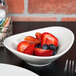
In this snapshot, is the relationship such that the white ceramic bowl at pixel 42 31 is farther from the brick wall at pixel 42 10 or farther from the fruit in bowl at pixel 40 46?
the brick wall at pixel 42 10

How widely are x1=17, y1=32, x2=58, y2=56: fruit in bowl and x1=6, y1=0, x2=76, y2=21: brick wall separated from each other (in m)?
0.37

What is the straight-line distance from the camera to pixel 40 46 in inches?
22.1

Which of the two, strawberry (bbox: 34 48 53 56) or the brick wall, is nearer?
strawberry (bbox: 34 48 53 56)

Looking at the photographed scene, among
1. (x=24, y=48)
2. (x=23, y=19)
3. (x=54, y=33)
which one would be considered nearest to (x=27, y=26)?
(x=23, y=19)

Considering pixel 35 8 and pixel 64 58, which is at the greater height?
pixel 35 8

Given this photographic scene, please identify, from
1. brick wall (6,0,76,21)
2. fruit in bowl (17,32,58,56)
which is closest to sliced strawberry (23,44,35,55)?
fruit in bowl (17,32,58,56)

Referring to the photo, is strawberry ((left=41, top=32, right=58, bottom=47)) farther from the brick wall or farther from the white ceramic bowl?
the brick wall

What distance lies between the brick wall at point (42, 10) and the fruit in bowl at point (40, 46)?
1.23 feet

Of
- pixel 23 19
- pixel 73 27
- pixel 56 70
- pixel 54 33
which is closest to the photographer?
pixel 56 70

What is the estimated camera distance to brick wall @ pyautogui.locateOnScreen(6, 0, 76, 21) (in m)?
0.92

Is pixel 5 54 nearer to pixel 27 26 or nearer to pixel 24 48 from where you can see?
pixel 24 48

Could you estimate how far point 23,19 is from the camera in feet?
3.12

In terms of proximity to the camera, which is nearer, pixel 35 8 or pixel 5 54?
pixel 5 54

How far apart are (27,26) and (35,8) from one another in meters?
0.12
